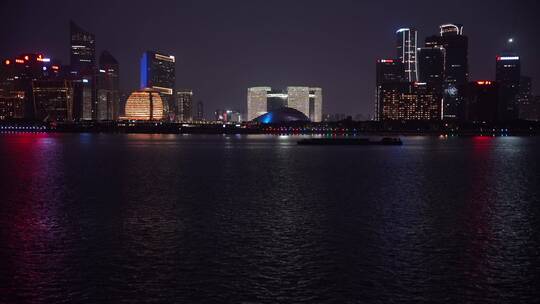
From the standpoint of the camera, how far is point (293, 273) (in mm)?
19703

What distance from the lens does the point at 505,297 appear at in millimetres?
17328

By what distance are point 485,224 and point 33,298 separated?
2157cm

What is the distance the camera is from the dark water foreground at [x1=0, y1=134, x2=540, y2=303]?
1791 centimetres

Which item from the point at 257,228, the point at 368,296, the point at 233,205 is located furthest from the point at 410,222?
the point at 368,296

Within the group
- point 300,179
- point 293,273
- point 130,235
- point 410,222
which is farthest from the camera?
point 300,179

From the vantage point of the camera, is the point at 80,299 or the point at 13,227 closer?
the point at 80,299

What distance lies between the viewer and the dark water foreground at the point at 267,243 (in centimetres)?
1791

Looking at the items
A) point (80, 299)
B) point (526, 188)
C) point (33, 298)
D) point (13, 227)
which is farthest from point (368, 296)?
point (526, 188)

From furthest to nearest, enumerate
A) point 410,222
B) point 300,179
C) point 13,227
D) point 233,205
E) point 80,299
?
point 300,179
point 233,205
point 410,222
point 13,227
point 80,299

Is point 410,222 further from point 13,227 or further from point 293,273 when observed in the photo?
point 13,227

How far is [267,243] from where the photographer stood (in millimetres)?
24375

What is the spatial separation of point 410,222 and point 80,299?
1818 cm

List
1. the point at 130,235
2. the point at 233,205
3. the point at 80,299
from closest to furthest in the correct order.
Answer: the point at 80,299
the point at 130,235
the point at 233,205

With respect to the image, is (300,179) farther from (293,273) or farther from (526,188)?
(293,273)
